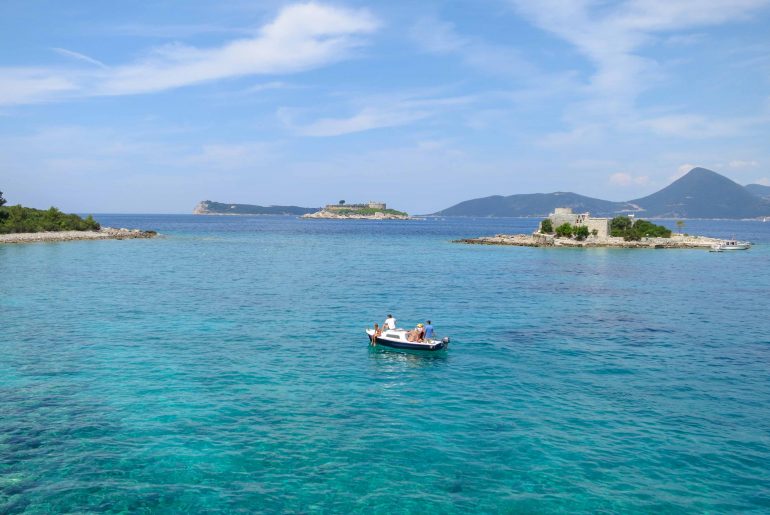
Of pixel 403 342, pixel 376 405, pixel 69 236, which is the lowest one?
pixel 376 405

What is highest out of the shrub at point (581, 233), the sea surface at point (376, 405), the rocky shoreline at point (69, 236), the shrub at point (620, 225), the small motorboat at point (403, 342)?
the shrub at point (620, 225)

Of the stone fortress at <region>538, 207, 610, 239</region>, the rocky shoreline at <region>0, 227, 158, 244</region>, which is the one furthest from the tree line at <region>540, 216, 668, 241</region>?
the rocky shoreline at <region>0, 227, 158, 244</region>

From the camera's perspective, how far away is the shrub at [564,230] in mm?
149625

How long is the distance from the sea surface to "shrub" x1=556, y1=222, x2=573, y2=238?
92192 millimetres

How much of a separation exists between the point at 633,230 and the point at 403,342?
129802mm

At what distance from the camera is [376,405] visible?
90.5 feet

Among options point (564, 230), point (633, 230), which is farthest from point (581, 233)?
point (633, 230)

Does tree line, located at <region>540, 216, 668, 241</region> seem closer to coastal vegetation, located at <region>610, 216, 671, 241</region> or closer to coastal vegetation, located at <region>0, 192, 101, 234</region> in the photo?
coastal vegetation, located at <region>610, 216, 671, 241</region>

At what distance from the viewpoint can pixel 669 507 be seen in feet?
61.3

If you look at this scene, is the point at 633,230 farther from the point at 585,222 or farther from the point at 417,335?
the point at 417,335

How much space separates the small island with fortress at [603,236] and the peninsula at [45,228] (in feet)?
346

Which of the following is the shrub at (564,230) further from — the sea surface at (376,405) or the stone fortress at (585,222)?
the sea surface at (376,405)

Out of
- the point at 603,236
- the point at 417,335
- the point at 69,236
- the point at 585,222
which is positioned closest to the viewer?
the point at 417,335

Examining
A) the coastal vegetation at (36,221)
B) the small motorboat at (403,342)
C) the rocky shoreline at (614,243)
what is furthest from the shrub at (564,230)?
the coastal vegetation at (36,221)
